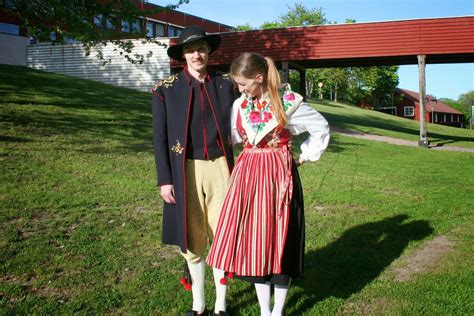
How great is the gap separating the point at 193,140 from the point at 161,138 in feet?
0.71

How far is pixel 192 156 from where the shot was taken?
3113 millimetres

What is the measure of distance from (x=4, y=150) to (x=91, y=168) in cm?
152

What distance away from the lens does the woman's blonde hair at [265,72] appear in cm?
290

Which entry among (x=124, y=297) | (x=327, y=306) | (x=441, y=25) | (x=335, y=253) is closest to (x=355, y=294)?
(x=327, y=306)

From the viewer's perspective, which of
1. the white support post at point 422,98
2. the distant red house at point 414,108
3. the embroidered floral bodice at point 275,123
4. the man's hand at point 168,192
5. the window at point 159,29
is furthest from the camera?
the distant red house at point 414,108

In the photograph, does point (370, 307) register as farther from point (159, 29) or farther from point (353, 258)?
point (159, 29)

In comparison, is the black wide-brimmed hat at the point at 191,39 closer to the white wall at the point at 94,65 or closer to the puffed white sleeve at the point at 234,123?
the puffed white sleeve at the point at 234,123

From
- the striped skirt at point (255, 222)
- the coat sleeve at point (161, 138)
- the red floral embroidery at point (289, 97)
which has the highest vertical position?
the red floral embroidery at point (289, 97)

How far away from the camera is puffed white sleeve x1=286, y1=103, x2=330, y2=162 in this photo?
3.06 metres

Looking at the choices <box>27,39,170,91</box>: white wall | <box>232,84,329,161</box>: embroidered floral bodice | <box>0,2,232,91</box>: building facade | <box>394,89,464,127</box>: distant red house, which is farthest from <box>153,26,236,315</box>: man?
<box>394,89,464,127</box>: distant red house

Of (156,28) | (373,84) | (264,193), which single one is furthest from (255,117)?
(373,84)

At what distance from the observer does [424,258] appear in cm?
463

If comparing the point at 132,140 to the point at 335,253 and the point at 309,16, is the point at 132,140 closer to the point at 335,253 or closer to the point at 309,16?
the point at 335,253

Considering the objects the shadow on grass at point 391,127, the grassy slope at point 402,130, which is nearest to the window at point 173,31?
the grassy slope at point 402,130
